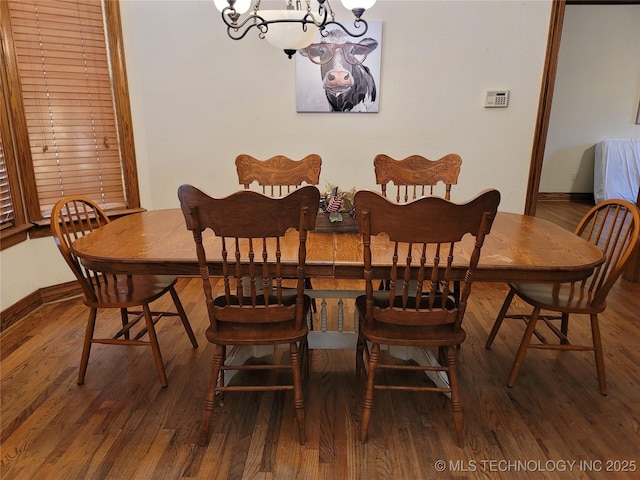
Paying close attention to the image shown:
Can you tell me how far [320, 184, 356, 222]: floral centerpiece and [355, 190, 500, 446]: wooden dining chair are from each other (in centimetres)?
32

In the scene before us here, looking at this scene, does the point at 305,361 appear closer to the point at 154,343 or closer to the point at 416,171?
the point at 154,343

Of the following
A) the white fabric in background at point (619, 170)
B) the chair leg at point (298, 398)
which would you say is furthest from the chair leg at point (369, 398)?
the white fabric in background at point (619, 170)

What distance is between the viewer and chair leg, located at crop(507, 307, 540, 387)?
1997 mm

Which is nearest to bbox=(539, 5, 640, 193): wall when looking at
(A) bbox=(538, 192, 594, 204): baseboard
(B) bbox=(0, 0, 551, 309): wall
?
(A) bbox=(538, 192, 594, 204): baseboard

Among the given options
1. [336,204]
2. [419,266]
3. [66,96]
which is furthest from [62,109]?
[419,266]

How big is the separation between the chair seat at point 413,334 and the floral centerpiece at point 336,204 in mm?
520

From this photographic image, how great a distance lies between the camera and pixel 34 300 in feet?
9.46

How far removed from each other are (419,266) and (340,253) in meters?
0.31

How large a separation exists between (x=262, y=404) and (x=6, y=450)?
0.97m

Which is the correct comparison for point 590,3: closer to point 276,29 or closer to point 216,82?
point 216,82

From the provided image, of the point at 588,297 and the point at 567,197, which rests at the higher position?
the point at 588,297

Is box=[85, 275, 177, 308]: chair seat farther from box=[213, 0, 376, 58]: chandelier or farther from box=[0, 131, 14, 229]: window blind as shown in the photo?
box=[213, 0, 376, 58]: chandelier

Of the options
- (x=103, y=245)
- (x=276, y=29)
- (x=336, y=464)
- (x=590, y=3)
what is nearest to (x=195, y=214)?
(x=103, y=245)

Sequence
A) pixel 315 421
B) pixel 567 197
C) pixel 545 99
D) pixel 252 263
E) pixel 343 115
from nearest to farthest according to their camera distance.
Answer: pixel 252 263 < pixel 315 421 < pixel 545 99 < pixel 343 115 < pixel 567 197
